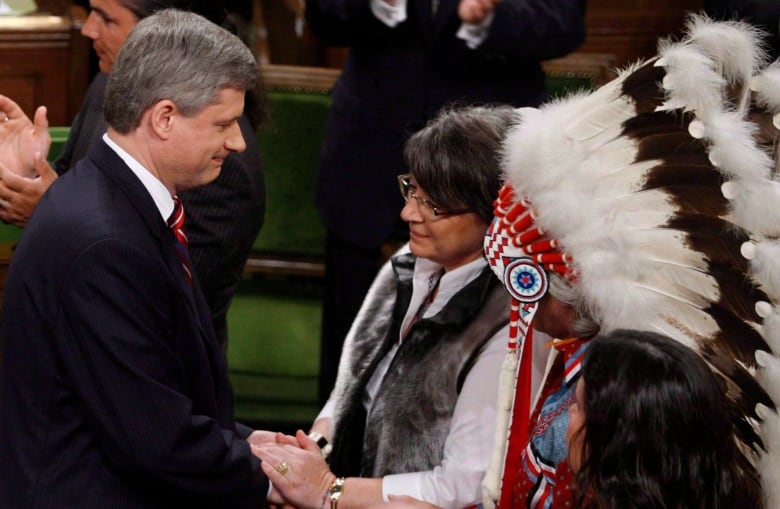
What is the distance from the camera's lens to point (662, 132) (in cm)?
226

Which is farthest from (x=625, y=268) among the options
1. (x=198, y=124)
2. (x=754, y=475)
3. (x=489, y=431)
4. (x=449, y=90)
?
(x=449, y=90)

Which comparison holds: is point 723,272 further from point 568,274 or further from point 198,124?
point 198,124

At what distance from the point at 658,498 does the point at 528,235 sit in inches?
25.9

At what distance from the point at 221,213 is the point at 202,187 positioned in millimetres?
94

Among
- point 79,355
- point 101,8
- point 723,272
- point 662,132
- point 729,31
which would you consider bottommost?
point 79,355

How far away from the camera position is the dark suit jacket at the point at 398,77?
3.65 m

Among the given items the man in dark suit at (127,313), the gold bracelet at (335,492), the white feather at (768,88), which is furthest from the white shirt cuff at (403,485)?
the white feather at (768,88)

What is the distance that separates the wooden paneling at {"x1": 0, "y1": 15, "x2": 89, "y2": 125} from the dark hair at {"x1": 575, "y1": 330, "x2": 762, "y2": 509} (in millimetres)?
3020

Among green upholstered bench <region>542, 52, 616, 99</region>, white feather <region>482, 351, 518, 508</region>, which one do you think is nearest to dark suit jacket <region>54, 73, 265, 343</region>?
white feather <region>482, 351, 518, 508</region>

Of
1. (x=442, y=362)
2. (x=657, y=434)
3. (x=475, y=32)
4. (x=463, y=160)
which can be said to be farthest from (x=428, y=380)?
(x=475, y=32)

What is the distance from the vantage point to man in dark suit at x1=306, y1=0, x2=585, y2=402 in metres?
3.61

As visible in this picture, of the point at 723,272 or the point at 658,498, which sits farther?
the point at 723,272

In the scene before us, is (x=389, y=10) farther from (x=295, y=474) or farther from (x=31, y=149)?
(x=295, y=474)

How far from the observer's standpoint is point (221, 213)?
3.13 meters
